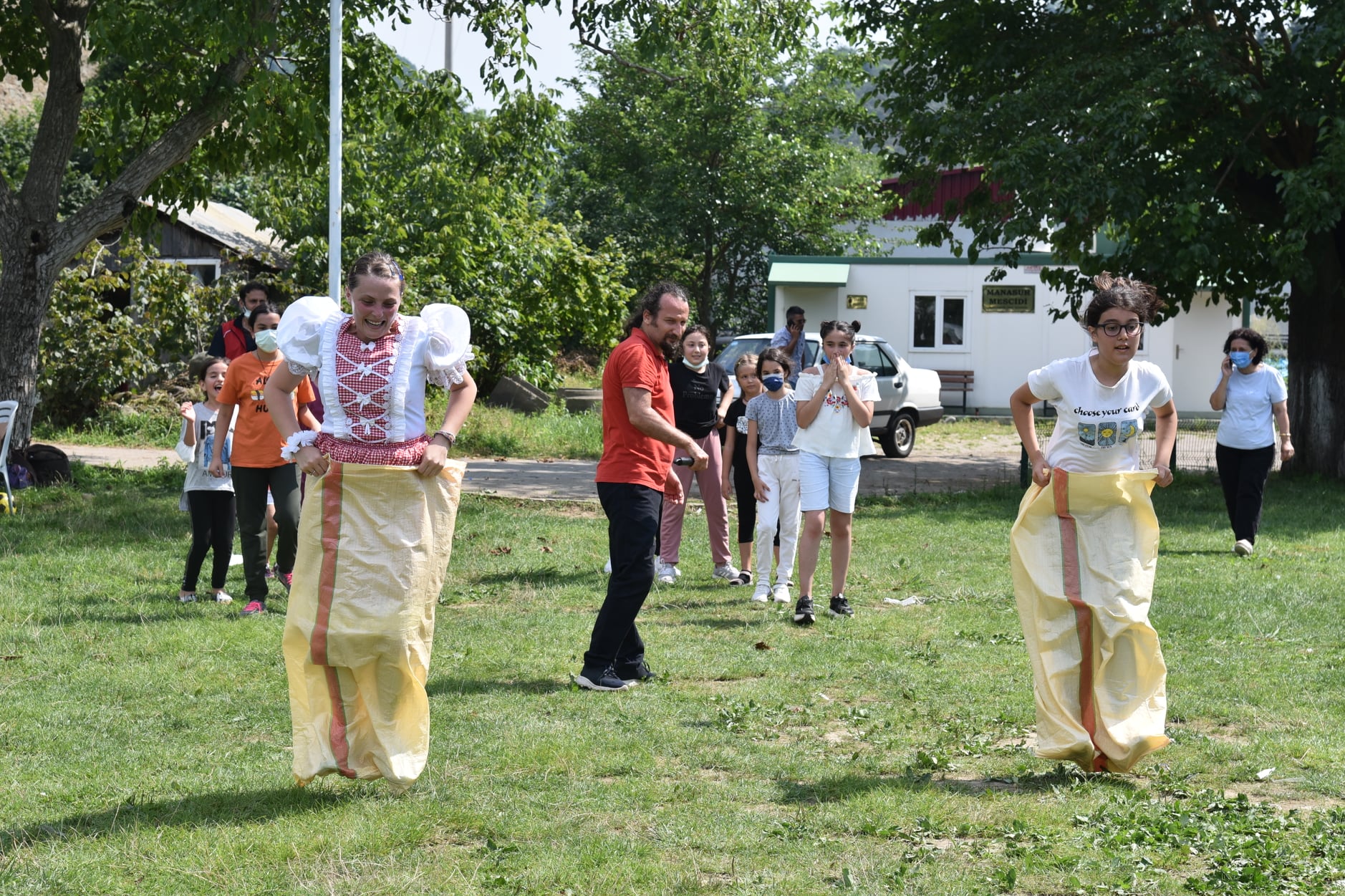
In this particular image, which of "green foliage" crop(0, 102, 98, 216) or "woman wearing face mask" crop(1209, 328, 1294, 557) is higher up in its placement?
"green foliage" crop(0, 102, 98, 216)

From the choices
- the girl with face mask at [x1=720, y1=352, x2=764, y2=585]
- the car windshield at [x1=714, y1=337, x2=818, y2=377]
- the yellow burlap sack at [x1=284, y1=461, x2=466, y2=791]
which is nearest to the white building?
the car windshield at [x1=714, y1=337, x2=818, y2=377]

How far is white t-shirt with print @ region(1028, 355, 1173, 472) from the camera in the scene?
17.8 ft

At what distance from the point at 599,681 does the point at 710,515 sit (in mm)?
3608

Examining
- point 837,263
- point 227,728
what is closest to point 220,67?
point 227,728

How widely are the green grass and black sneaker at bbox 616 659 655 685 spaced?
101mm

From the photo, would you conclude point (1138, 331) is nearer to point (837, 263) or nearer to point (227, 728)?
point (227, 728)

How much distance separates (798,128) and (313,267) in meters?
17.6

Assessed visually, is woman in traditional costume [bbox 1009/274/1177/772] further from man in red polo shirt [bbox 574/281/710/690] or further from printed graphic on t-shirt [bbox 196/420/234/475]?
printed graphic on t-shirt [bbox 196/420/234/475]

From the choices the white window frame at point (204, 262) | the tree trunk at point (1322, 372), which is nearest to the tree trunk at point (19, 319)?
the white window frame at point (204, 262)

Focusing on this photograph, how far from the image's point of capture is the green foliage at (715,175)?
35.5m

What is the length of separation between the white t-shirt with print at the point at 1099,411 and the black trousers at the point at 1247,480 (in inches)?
267

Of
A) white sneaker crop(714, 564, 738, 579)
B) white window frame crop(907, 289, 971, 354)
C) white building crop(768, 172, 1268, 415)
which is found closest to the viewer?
white sneaker crop(714, 564, 738, 579)

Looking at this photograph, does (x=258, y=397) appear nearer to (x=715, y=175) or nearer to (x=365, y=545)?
(x=365, y=545)

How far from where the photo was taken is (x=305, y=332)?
16.5 feet
